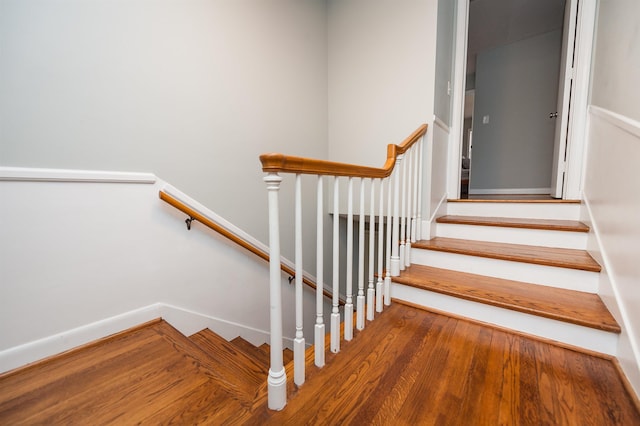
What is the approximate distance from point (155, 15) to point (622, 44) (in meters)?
2.52

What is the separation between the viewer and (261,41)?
6.88 feet

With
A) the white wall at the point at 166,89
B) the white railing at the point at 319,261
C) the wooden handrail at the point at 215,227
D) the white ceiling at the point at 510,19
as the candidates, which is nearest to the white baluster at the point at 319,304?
the white railing at the point at 319,261

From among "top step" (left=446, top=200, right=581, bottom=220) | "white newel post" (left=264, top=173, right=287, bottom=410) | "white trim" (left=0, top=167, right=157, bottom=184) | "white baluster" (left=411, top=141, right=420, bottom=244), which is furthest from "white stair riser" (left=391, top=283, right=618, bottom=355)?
"white trim" (left=0, top=167, right=157, bottom=184)

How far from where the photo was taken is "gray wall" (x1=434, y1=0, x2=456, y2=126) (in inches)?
82.2

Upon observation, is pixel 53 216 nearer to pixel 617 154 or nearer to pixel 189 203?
pixel 189 203

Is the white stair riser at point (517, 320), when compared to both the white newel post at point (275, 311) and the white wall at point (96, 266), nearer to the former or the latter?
the white newel post at point (275, 311)

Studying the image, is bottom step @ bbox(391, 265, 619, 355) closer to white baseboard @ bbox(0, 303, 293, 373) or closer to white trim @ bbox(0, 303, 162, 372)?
white baseboard @ bbox(0, 303, 293, 373)

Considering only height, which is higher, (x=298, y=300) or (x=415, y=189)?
(x=415, y=189)

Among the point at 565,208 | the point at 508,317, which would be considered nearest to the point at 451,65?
the point at 565,208

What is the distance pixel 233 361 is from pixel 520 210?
7.86 ft

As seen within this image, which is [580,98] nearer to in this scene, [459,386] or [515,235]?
[515,235]

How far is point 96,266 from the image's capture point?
4.60 ft

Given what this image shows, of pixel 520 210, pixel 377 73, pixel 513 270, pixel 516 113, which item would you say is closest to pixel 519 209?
pixel 520 210

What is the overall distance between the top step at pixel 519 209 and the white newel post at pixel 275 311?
81.6 inches
